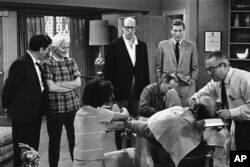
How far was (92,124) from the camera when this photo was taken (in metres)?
2.99

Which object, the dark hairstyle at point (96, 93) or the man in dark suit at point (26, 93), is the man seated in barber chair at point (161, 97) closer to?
the dark hairstyle at point (96, 93)

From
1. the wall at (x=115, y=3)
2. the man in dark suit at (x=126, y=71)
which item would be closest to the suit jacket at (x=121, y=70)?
the man in dark suit at (x=126, y=71)

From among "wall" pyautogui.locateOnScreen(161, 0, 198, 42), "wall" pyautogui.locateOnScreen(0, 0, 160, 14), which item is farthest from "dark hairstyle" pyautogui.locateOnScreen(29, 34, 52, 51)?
"wall" pyautogui.locateOnScreen(161, 0, 198, 42)

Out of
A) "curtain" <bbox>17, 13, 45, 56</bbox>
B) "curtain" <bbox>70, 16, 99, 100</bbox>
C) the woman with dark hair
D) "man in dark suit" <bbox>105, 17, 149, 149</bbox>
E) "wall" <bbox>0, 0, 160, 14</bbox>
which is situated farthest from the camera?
"curtain" <bbox>70, 16, 99, 100</bbox>

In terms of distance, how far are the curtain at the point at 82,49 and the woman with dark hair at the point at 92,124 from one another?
473 cm

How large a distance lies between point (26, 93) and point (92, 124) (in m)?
0.68

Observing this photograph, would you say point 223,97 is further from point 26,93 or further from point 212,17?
point 212,17

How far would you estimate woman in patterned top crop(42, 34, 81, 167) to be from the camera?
12.0 feet

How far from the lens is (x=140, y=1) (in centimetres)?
744

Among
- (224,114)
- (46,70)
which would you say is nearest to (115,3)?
(46,70)

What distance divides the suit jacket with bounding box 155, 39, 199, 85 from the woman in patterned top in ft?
4.00

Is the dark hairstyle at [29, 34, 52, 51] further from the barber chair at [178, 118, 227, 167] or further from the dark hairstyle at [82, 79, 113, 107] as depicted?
the barber chair at [178, 118, 227, 167]

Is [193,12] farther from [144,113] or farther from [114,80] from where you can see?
[144,113]

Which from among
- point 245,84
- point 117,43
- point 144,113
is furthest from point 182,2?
point 245,84
